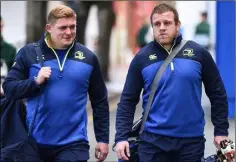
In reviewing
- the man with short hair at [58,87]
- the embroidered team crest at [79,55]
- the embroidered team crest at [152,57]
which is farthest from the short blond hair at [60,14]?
the embroidered team crest at [152,57]

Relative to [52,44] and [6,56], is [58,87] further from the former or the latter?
[6,56]

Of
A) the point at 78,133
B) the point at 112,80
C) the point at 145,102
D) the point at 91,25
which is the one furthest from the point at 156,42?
the point at 91,25

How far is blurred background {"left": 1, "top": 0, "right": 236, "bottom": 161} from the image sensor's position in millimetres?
10859

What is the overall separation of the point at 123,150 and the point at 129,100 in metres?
0.38

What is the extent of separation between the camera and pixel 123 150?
480 cm

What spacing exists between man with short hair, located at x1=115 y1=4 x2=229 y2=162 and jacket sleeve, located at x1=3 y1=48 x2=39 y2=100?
670mm

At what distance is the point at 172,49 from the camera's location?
15.7 ft

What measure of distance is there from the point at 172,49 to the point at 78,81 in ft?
2.34

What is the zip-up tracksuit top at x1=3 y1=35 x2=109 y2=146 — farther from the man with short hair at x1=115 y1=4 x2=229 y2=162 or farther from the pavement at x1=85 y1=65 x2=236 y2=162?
the pavement at x1=85 y1=65 x2=236 y2=162

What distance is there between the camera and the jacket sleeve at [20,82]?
4.83 metres

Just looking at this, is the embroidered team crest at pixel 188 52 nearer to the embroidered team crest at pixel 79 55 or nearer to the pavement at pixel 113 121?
the embroidered team crest at pixel 79 55

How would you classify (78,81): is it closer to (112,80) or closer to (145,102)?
(145,102)

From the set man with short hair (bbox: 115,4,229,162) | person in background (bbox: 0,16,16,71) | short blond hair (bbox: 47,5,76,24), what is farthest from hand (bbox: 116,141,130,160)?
person in background (bbox: 0,16,16,71)

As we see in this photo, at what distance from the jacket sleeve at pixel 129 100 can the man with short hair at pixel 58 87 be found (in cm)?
28
